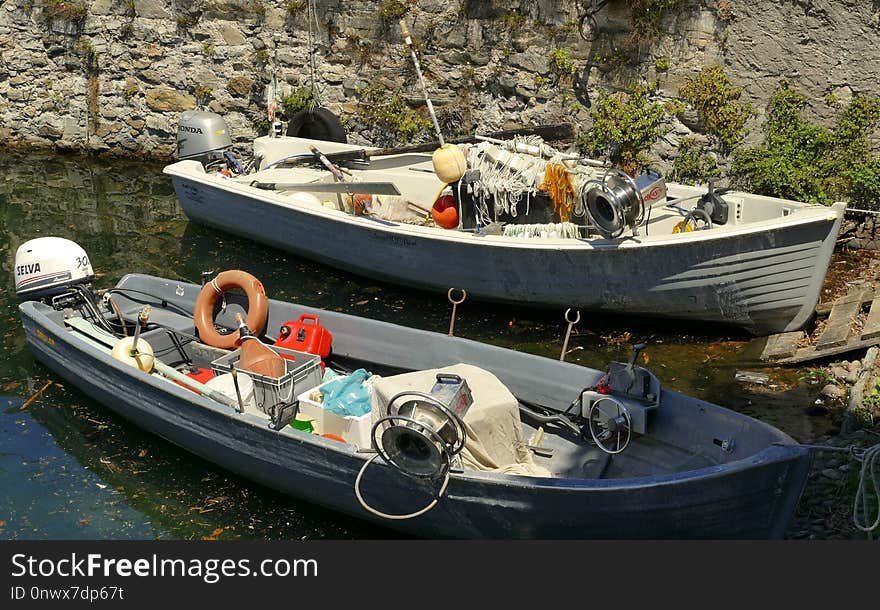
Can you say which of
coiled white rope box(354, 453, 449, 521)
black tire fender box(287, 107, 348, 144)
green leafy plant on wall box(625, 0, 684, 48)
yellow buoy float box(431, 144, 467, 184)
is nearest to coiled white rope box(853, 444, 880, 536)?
coiled white rope box(354, 453, 449, 521)

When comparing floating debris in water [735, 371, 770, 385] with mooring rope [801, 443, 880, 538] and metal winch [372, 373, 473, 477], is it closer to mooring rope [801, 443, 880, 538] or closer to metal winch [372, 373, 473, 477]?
mooring rope [801, 443, 880, 538]

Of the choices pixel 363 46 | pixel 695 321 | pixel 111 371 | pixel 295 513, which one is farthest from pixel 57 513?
pixel 363 46

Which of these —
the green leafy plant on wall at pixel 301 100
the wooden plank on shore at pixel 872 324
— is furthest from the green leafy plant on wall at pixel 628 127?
the green leafy plant on wall at pixel 301 100

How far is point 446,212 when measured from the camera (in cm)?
956

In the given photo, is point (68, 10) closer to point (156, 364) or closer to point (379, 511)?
point (156, 364)

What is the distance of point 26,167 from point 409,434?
1071cm

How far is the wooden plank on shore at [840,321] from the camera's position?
809 cm

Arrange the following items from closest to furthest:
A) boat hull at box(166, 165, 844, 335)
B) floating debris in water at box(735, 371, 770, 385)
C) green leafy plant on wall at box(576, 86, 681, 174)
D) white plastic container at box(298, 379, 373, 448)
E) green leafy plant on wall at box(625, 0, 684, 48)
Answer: white plastic container at box(298, 379, 373, 448) → floating debris in water at box(735, 371, 770, 385) → boat hull at box(166, 165, 844, 335) → green leafy plant on wall at box(625, 0, 684, 48) → green leafy plant on wall at box(576, 86, 681, 174)

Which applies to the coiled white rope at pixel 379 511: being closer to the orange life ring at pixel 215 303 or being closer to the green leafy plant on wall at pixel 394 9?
the orange life ring at pixel 215 303

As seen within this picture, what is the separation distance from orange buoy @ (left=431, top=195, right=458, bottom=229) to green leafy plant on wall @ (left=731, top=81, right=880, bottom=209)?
354cm

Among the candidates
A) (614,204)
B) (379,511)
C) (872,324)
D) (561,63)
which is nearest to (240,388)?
(379,511)

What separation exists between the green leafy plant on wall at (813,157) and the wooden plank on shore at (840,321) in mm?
1957

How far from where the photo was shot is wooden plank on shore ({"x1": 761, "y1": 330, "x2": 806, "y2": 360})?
27.1 feet

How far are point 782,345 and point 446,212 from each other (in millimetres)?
3329
